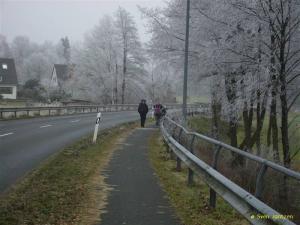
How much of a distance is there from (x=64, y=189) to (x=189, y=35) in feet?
45.0

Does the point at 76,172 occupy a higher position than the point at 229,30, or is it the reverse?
the point at 229,30

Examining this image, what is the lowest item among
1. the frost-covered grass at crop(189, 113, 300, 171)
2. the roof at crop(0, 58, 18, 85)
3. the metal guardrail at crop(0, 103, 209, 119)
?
the frost-covered grass at crop(189, 113, 300, 171)

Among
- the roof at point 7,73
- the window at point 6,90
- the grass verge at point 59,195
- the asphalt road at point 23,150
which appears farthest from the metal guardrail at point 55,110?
the roof at point 7,73

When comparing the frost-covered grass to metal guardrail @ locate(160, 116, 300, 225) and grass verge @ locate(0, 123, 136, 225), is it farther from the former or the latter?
metal guardrail @ locate(160, 116, 300, 225)

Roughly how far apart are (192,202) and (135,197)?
1.10 m

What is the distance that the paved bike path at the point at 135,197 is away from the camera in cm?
750

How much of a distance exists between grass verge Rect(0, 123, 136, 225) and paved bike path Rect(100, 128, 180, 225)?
24cm

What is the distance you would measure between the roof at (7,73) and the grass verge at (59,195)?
69.6 meters

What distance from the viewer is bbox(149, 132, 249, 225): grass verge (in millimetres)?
7418

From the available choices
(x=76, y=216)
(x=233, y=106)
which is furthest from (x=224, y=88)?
(x=76, y=216)

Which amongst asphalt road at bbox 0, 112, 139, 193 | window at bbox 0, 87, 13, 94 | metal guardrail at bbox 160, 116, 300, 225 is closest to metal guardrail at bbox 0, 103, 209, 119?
asphalt road at bbox 0, 112, 139, 193

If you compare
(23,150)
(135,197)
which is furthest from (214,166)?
(23,150)

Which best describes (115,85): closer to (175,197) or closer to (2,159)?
(2,159)

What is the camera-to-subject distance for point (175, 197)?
9211mm
